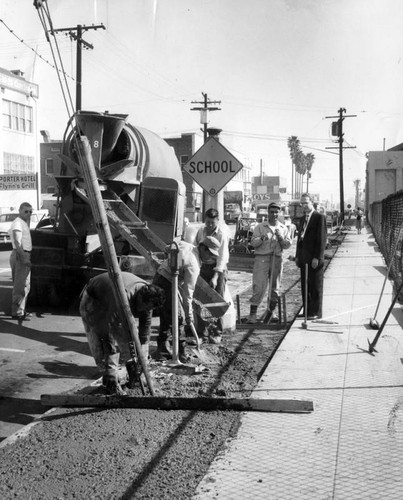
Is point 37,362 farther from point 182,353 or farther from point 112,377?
point 112,377

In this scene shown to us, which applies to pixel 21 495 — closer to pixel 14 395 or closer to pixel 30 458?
pixel 30 458

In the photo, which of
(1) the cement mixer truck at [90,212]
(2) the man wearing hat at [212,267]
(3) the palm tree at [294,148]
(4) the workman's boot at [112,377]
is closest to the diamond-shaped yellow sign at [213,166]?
(1) the cement mixer truck at [90,212]

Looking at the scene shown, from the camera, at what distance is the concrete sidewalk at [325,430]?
3674 millimetres

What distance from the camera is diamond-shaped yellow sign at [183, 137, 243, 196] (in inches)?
388

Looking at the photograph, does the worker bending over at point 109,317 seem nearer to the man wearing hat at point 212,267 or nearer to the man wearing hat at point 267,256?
the man wearing hat at point 212,267

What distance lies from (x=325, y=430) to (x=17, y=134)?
36317 mm

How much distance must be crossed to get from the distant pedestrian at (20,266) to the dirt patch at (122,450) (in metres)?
4.29

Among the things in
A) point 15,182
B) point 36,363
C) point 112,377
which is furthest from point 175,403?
point 15,182

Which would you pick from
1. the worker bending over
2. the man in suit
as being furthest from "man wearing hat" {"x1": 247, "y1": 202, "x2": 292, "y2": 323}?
the worker bending over

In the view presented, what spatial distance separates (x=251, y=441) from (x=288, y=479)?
2.18 ft

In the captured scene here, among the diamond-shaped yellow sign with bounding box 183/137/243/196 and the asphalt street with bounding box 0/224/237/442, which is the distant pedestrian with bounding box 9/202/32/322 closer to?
the asphalt street with bounding box 0/224/237/442

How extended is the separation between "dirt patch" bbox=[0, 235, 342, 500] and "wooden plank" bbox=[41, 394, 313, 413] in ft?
0.18

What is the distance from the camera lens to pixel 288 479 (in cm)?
376

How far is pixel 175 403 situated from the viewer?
5.20m
